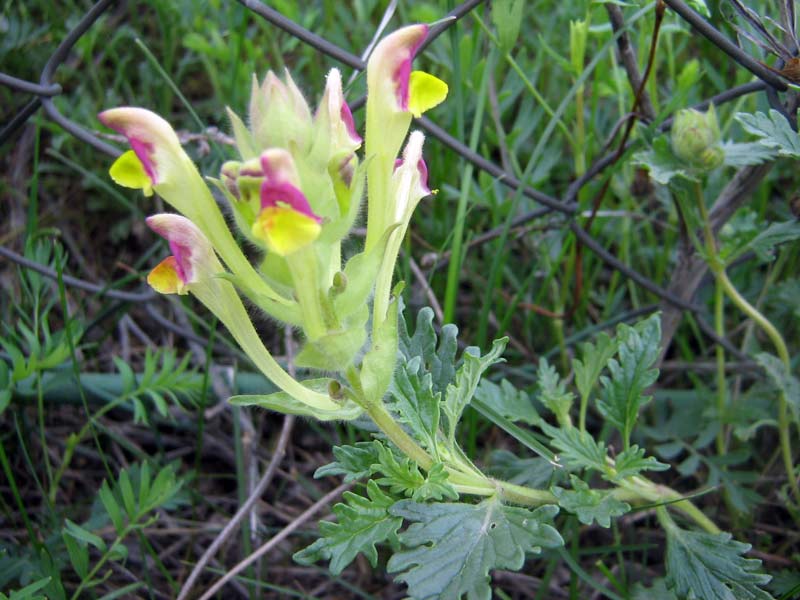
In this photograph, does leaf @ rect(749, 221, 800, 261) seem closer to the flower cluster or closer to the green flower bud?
the green flower bud

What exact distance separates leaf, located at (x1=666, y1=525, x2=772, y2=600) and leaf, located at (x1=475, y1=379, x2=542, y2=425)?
12.2 inches

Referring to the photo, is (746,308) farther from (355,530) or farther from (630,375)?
(355,530)

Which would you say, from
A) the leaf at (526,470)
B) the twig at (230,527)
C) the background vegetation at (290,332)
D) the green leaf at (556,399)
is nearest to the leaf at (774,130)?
the background vegetation at (290,332)

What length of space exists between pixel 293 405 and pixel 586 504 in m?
0.46

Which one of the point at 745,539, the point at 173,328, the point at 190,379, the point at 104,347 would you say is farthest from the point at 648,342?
the point at 104,347

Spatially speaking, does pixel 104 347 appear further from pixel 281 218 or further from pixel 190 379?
pixel 281 218

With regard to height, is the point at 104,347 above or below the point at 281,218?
below

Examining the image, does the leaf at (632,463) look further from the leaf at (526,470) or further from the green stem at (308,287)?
the green stem at (308,287)

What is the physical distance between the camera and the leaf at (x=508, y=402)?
4.43 feet

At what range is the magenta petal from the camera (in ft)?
2.57

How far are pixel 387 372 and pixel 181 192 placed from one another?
34 cm

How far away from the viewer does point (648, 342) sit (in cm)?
124

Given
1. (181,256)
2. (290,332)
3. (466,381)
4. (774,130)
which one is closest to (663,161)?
(774,130)

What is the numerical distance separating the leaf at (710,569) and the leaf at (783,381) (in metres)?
0.40
